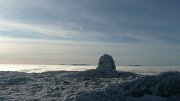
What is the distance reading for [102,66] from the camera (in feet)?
188

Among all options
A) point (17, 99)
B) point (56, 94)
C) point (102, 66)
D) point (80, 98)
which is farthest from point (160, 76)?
point (102, 66)

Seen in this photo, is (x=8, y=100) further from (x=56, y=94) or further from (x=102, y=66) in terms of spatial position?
(x=102, y=66)

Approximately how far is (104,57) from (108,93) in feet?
128

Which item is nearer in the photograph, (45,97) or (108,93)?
(108,93)

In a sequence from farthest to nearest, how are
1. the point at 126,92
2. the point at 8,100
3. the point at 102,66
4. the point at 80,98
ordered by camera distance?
the point at 102,66
the point at 8,100
the point at 126,92
the point at 80,98

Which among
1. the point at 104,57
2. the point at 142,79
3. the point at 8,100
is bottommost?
the point at 8,100

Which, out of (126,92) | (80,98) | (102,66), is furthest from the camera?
(102,66)

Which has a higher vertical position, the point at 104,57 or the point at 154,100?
the point at 104,57

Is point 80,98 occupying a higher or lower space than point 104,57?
lower

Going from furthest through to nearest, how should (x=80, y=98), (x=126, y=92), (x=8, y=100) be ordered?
(x=8, y=100) < (x=126, y=92) < (x=80, y=98)

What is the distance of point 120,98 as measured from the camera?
720 inches

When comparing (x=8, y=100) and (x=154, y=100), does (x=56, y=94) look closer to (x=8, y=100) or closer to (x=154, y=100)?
(x=8, y=100)

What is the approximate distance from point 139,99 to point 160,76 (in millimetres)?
2694

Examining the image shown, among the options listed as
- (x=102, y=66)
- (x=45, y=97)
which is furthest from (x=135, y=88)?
(x=102, y=66)
